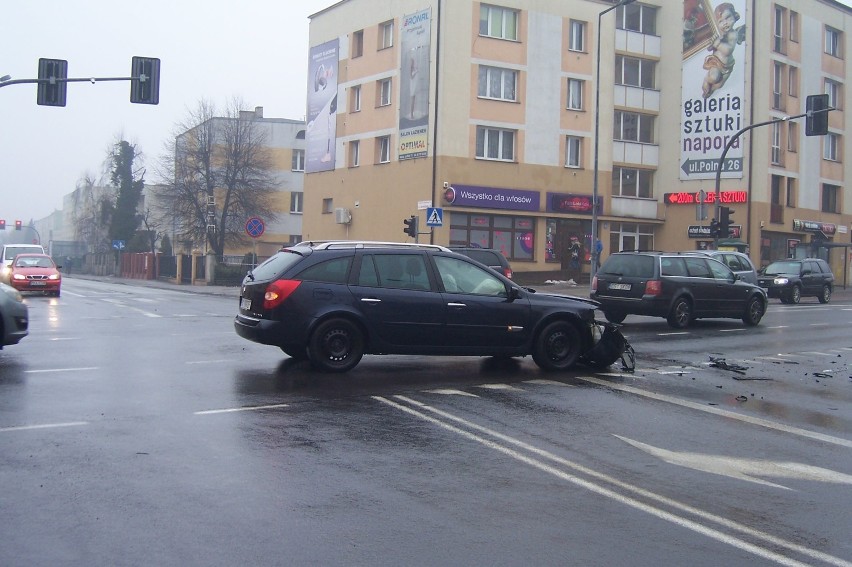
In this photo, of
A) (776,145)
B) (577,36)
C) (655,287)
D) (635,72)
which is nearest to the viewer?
(655,287)

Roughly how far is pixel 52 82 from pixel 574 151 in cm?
2653

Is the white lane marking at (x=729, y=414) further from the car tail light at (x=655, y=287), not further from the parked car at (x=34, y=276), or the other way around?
the parked car at (x=34, y=276)

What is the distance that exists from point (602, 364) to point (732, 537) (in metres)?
6.96

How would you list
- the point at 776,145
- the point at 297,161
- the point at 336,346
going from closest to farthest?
the point at 336,346 → the point at 776,145 → the point at 297,161

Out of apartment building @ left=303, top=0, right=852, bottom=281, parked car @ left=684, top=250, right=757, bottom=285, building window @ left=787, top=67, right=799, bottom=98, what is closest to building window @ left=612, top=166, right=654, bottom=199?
apartment building @ left=303, top=0, right=852, bottom=281

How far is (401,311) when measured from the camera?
11.2 metres

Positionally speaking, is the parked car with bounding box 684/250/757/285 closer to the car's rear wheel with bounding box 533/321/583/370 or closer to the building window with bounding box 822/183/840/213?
the car's rear wheel with bounding box 533/321/583/370

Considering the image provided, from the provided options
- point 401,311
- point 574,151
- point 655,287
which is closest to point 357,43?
point 574,151

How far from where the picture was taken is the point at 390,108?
42.2 metres

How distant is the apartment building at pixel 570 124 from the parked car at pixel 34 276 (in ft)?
51.0

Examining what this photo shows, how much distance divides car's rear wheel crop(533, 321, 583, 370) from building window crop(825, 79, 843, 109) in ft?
144

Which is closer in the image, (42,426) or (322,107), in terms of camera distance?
(42,426)

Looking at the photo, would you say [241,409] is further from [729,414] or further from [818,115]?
[818,115]

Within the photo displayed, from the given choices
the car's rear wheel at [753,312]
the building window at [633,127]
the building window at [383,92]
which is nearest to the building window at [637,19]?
the building window at [633,127]
